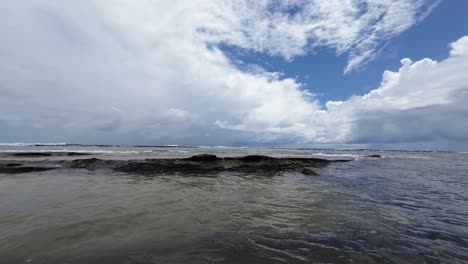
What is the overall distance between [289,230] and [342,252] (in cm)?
152

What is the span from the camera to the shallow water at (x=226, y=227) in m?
4.97

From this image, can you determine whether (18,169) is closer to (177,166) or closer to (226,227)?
(177,166)

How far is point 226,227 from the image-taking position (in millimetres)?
6637

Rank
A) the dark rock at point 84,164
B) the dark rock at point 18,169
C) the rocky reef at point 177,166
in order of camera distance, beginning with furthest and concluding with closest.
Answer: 1. the dark rock at point 84,164
2. the rocky reef at point 177,166
3. the dark rock at point 18,169

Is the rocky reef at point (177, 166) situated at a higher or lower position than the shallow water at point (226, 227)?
higher

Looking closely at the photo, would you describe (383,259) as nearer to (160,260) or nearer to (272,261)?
(272,261)

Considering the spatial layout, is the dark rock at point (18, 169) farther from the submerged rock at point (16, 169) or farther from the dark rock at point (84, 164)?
the dark rock at point (84, 164)

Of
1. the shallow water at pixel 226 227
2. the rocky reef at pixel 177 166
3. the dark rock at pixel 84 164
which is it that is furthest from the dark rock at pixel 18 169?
the shallow water at pixel 226 227

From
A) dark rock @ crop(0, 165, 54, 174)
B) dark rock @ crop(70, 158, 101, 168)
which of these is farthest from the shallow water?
dark rock @ crop(70, 158, 101, 168)

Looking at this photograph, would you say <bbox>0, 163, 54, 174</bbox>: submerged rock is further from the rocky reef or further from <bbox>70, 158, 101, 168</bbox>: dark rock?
<bbox>70, 158, 101, 168</bbox>: dark rock

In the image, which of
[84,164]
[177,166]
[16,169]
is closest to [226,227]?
[177,166]

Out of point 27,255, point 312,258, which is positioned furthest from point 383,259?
point 27,255

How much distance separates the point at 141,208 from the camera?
8422mm

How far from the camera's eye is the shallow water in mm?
4973
